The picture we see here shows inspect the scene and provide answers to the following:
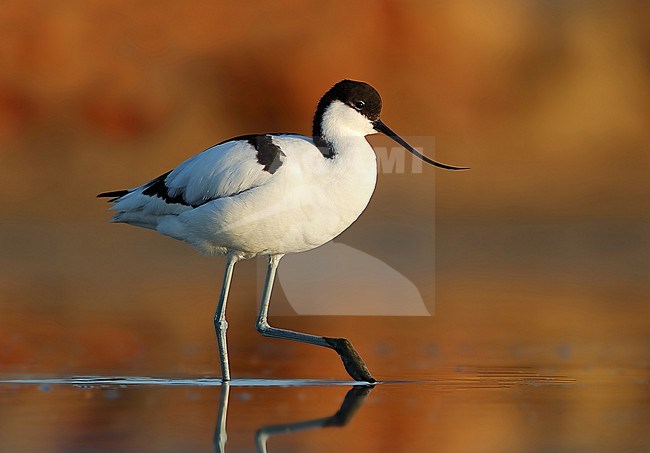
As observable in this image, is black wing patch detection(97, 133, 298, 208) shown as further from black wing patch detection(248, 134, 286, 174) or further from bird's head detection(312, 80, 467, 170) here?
bird's head detection(312, 80, 467, 170)

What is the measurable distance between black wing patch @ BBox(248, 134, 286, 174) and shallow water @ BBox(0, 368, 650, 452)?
3.25 feet

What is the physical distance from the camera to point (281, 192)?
639 centimetres

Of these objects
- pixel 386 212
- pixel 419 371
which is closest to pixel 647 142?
pixel 386 212

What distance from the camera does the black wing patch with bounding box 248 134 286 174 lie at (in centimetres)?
645

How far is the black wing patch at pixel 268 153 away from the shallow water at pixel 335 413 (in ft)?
3.25

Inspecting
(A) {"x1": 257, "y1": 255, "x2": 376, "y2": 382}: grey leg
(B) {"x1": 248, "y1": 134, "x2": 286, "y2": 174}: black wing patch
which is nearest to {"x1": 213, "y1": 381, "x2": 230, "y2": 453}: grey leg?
(A) {"x1": 257, "y1": 255, "x2": 376, "y2": 382}: grey leg

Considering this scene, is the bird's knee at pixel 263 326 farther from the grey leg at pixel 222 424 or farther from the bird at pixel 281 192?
the grey leg at pixel 222 424

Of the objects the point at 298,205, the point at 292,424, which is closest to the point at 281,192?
the point at 298,205

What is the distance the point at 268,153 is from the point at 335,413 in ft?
5.26

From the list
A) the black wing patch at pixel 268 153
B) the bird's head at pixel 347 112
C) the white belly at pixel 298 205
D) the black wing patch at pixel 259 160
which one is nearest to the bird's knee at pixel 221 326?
the white belly at pixel 298 205

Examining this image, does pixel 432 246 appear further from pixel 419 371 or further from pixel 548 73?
pixel 548 73

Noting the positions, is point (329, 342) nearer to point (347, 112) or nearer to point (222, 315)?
point (222, 315)

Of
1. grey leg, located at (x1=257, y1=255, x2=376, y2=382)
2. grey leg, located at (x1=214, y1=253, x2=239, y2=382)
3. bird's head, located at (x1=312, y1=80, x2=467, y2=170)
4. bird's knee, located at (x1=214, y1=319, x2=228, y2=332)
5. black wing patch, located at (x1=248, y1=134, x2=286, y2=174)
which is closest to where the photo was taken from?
grey leg, located at (x1=257, y1=255, x2=376, y2=382)

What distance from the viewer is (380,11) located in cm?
2320
